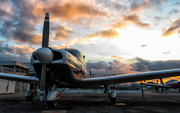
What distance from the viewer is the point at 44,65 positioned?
17.3ft

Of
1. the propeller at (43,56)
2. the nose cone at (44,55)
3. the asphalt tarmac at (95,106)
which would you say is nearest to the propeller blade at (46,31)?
the propeller at (43,56)

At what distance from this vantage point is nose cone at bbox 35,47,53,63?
192 inches

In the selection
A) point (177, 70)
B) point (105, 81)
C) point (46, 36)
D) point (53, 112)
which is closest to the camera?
point (53, 112)

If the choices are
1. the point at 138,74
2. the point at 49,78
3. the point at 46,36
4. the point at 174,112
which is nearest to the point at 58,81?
the point at 49,78

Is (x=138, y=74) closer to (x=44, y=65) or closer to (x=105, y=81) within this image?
(x=105, y=81)

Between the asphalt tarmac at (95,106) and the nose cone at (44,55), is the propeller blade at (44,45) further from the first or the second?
the asphalt tarmac at (95,106)

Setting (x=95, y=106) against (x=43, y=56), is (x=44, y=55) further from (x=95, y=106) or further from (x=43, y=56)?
(x=95, y=106)

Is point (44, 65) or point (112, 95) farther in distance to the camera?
point (112, 95)

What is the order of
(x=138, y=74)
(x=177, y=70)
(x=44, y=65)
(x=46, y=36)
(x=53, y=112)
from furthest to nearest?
(x=138, y=74) < (x=177, y=70) < (x=46, y=36) < (x=44, y=65) < (x=53, y=112)

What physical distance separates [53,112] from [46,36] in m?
3.37

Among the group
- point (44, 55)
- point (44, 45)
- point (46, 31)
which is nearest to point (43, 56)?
point (44, 55)

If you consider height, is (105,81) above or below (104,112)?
above

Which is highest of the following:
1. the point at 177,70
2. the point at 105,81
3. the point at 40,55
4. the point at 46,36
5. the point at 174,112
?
the point at 46,36

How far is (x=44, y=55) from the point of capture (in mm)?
4957
